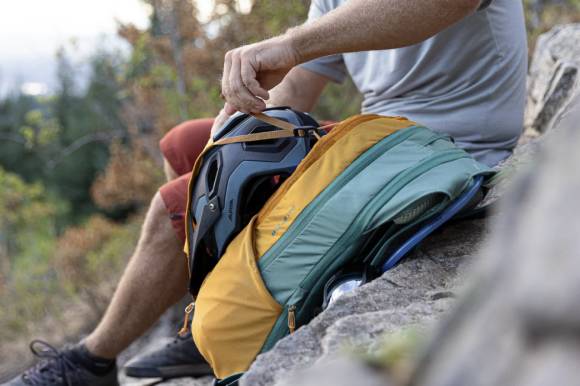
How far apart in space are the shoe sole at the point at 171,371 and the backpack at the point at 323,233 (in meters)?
0.93

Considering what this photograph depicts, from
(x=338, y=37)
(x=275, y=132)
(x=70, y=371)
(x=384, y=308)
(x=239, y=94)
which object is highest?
(x=338, y=37)

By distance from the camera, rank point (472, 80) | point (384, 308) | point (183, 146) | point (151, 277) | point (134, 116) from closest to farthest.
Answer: point (384, 308)
point (472, 80)
point (151, 277)
point (183, 146)
point (134, 116)

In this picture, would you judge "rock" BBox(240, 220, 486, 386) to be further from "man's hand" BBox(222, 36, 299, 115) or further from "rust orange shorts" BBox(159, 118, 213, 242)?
"rust orange shorts" BBox(159, 118, 213, 242)

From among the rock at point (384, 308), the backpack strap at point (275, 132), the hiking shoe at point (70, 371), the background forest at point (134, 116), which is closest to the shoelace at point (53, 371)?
the hiking shoe at point (70, 371)

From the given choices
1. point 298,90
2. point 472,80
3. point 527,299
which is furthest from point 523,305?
point 298,90

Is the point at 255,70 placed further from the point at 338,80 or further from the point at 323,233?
the point at 338,80

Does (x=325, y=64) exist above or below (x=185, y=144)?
above

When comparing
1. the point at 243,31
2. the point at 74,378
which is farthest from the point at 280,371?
the point at 243,31

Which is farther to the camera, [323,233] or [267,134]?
[267,134]

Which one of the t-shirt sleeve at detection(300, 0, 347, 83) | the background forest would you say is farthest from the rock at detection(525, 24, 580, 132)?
the background forest

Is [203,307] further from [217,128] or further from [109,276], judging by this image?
[109,276]

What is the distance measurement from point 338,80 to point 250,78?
3.10ft

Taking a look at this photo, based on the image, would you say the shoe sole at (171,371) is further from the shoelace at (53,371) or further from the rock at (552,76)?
the rock at (552,76)

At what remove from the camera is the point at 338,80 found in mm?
2850
